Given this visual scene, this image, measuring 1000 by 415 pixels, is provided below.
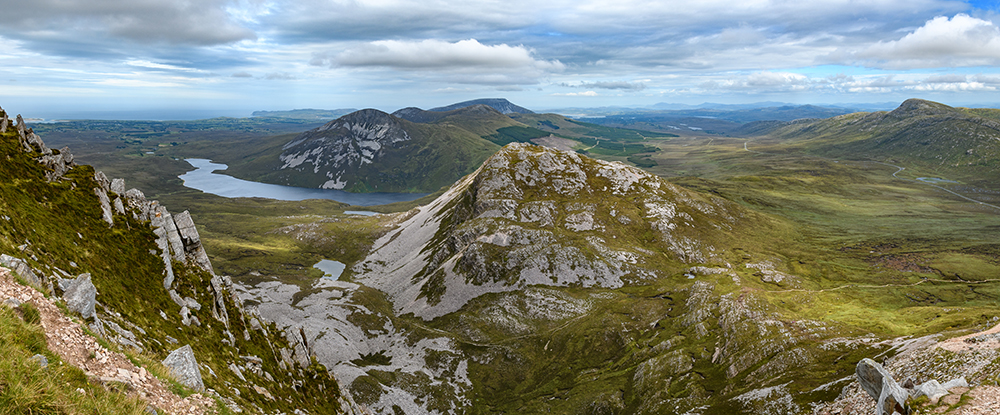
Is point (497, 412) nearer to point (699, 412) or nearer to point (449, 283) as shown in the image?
point (699, 412)

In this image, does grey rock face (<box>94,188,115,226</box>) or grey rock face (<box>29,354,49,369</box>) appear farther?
grey rock face (<box>94,188,115,226</box>)

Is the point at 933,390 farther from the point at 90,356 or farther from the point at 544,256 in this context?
the point at 544,256

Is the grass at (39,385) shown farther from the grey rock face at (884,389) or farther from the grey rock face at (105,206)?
the grey rock face at (884,389)

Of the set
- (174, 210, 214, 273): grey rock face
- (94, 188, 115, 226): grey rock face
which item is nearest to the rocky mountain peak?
(174, 210, 214, 273): grey rock face

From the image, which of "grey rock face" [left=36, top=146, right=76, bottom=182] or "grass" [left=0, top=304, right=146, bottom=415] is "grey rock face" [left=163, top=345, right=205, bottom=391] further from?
"grey rock face" [left=36, top=146, right=76, bottom=182]

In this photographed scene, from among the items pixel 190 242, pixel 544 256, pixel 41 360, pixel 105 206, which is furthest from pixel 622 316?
pixel 41 360

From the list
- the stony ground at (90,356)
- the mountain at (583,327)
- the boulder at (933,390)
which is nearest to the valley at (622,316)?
the mountain at (583,327)
